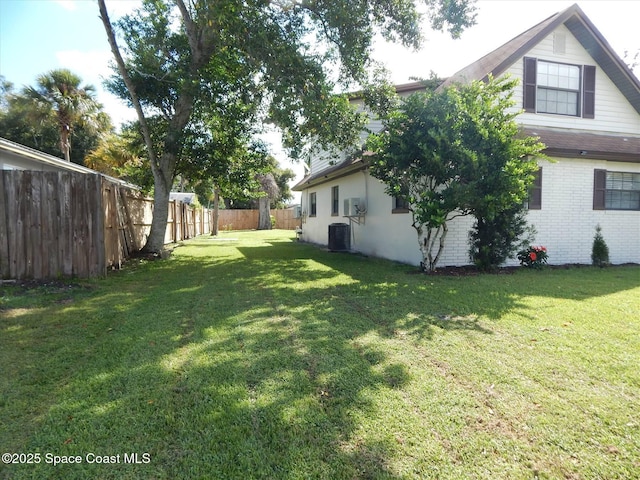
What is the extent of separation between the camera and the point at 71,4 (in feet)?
28.8

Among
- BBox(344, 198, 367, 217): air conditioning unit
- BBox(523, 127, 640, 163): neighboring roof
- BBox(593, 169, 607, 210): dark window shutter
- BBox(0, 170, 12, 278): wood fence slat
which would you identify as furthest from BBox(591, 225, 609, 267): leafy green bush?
BBox(0, 170, 12, 278): wood fence slat

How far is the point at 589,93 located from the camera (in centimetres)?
1053

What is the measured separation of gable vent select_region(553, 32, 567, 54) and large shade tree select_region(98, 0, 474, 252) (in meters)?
3.20

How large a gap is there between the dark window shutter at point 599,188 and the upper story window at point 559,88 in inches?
76.1

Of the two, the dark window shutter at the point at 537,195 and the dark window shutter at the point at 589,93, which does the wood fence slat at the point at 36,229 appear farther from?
the dark window shutter at the point at 589,93

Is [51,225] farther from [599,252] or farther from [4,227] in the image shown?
[599,252]

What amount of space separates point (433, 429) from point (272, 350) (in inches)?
69.1

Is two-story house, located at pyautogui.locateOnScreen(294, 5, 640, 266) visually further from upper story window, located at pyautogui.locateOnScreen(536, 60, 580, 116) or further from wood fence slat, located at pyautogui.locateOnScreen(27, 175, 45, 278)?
wood fence slat, located at pyautogui.locateOnScreen(27, 175, 45, 278)

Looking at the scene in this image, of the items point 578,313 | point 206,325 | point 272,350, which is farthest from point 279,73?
point 578,313

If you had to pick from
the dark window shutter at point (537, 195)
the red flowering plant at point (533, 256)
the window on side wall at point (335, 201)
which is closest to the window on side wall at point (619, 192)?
the dark window shutter at point (537, 195)

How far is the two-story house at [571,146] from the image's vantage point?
9.45 meters

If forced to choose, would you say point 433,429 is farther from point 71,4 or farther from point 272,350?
point 71,4

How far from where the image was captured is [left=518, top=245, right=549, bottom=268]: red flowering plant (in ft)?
29.4

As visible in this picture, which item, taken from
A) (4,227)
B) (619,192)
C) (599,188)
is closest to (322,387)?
(4,227)
